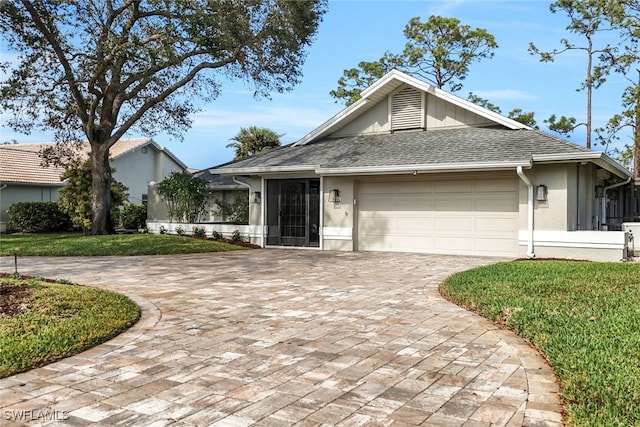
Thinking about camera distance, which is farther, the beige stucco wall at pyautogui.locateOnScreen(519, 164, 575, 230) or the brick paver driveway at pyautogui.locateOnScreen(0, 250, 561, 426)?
the beige stucco wall at pyautogui.locateOnScreen(519, 164, 575, 230)

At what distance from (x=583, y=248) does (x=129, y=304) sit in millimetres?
10355

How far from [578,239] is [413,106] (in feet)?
21.2

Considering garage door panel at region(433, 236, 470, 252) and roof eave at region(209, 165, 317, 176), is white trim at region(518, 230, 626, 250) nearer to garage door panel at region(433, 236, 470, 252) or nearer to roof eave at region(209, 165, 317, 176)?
garage door panel at region(433, 236, 470, 252)

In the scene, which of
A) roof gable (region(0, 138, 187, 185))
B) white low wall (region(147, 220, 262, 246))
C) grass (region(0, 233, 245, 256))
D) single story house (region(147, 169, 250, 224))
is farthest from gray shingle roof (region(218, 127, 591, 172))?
roof gable (region(0, 138, 187, 185))

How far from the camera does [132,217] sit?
2425cm

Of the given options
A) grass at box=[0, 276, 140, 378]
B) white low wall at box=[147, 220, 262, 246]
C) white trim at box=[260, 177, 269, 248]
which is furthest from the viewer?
white low wall at box=[147, 220, 262, 246]

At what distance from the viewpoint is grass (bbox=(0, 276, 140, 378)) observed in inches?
173

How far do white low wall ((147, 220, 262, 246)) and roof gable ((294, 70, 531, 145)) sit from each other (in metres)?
4.68

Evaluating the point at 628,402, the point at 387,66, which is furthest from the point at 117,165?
the point at 628,402

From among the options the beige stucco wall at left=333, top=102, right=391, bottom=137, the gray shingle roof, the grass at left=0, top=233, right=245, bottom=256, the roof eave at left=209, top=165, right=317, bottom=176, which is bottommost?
the grass at left=0, top=233, right=245, bottom=256

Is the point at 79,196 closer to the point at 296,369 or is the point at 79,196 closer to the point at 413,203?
the point at 413,203

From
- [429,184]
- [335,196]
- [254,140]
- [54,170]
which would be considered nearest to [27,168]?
[54,170]

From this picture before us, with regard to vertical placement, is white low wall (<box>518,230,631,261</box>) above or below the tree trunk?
below

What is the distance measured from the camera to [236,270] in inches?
412
